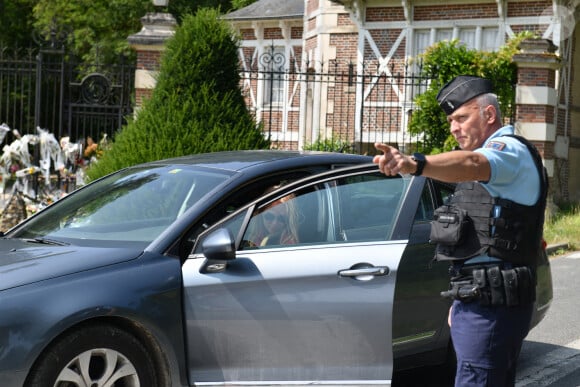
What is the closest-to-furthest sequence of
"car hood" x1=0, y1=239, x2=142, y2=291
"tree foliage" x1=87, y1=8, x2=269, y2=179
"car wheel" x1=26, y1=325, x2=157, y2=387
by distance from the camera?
"car wheel" x1=26, y1=325, x2=157, y2=387
"car hood" x1=0, y1=239, x2=142, y2=291
"tree foliage" x1=87, y1=8, x2=269, y2=179

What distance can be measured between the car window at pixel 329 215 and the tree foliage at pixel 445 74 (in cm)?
1195

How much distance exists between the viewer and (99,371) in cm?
461

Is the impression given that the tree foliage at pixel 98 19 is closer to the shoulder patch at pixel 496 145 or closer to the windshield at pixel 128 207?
the windshield at pixel 128 207

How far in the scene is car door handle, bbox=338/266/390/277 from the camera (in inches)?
200

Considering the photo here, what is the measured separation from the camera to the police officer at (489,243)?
3746 mm

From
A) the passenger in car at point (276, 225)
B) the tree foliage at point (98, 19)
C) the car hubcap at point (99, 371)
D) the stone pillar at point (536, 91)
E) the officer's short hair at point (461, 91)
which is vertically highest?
the tree foliage at point (98, 19)

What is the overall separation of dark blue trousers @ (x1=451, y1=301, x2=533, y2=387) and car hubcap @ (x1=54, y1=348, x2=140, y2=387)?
5.51 ft

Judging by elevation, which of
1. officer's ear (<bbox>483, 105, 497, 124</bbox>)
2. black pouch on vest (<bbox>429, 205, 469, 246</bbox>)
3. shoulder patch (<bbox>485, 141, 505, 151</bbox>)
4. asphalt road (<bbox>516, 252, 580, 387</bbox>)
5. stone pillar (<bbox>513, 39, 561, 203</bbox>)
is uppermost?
stone pillar (<bbox>513, 39, 561, 203</bbox>)

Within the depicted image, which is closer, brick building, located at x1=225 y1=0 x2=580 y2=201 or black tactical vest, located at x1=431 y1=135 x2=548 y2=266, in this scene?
black tactical vest, located at x1=431 y1=135 x2=548 y2=266

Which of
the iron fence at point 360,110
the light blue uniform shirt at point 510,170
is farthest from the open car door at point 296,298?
Result: the iron fence at point 360,110

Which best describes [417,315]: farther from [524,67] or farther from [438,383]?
[524,67]

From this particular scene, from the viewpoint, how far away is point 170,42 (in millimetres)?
11984

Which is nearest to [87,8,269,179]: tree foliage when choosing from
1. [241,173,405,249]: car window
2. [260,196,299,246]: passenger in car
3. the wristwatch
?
[241,173,405,249]: car window

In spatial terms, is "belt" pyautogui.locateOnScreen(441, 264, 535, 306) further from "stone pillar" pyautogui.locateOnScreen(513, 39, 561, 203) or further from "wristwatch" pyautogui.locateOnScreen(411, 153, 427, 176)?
"stone pillar" pyautogui.locateOnScreen(513, 39, 561, 203)
